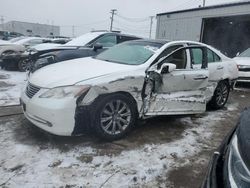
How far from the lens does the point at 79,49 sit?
25.1ft

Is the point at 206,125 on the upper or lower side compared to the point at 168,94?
lower

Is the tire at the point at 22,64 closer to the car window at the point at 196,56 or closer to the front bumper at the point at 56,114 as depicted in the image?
the car window at the point at 196,56

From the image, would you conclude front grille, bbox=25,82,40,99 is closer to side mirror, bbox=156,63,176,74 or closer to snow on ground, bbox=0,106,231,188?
snow on ground, bbox=0,106,231,188

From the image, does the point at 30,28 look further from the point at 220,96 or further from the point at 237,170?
the point at 237,170

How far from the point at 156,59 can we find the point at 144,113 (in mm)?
897

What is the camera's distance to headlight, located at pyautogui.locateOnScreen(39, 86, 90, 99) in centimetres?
385

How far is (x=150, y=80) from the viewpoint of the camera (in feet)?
14.8

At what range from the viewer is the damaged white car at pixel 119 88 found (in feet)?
12.7

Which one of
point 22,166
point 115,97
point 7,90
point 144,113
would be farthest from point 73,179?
point 7,90

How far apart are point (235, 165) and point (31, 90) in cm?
325

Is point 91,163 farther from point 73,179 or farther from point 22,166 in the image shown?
point 22,166

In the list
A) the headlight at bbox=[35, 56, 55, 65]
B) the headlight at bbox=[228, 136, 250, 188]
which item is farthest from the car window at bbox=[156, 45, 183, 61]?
the headlight at bbox=[35, 56, 55, 65]

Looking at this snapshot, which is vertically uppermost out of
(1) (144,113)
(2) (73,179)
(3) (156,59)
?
(3) (156,59)

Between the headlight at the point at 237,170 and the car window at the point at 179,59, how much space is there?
10.5 feet
